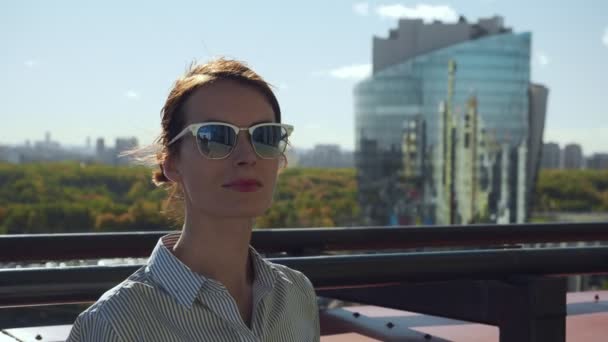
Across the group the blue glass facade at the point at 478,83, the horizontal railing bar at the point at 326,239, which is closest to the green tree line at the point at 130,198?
the blue glass facade at the point at 478,83

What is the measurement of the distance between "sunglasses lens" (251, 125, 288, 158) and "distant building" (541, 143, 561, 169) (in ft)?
356

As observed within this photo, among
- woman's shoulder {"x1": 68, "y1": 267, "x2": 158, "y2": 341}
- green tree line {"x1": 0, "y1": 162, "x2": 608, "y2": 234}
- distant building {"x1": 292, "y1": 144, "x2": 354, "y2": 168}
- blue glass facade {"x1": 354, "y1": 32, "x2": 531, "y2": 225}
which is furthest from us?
distant building {"x1": 292, "y1": 144, "x2": 354, "y2": 168}

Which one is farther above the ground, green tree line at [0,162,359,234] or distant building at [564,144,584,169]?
distant building at [564,144,584,169]

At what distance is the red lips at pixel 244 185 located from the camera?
5.17ft

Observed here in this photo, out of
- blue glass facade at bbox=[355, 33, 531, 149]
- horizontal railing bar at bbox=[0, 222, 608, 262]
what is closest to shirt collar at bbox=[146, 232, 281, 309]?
horizontal railing bar at bbox=[0, 222, 608, 262]

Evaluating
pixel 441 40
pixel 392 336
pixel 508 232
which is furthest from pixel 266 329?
pixel 441 40

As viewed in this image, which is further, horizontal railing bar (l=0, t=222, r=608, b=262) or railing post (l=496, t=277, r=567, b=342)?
horizontal railing bar (l=0, t=222, r=608, b=262)

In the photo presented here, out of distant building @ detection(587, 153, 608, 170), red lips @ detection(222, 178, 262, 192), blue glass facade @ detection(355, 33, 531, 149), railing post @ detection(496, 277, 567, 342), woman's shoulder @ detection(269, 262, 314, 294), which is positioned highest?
blue glass facade @ detection(355, 33, 531, 149)

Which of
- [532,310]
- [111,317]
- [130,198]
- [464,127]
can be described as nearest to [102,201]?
[130,198]

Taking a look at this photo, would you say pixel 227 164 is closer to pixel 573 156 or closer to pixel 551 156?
pixel 573 156

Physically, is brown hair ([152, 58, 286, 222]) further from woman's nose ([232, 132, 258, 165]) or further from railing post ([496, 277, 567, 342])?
railing post ([496, 277, 567, 342])

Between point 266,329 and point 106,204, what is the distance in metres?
57.6

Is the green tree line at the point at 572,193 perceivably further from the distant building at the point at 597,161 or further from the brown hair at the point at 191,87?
the brown hair at the point at 191,87

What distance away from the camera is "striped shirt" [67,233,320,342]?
4.74ft
